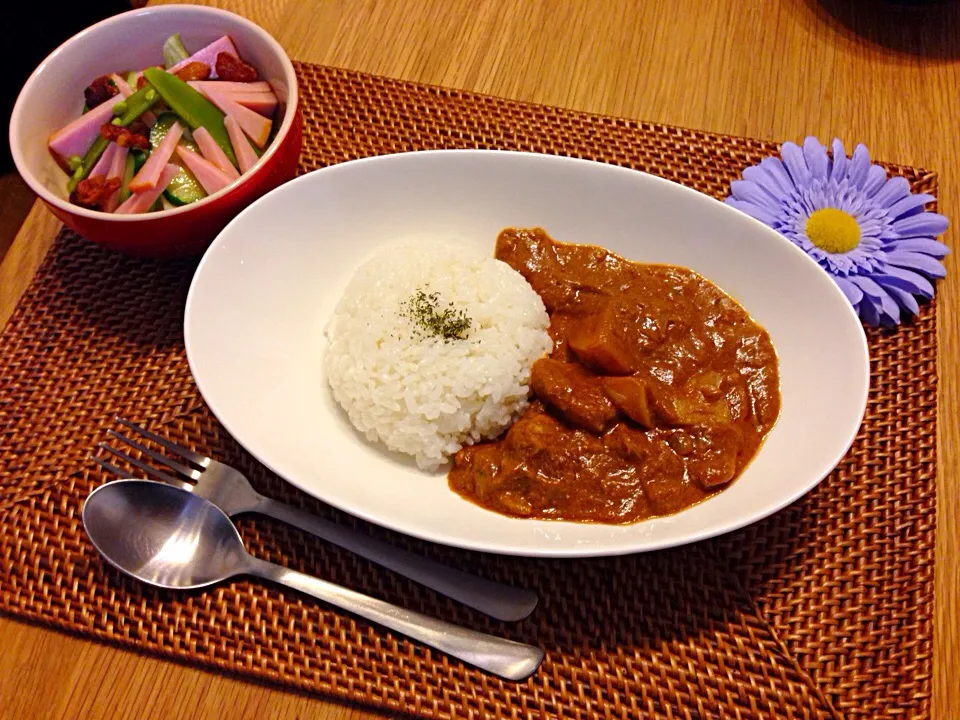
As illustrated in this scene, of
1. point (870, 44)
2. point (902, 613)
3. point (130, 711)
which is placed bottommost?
point (130, 711)

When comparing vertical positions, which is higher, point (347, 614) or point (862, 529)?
point (862, 529)

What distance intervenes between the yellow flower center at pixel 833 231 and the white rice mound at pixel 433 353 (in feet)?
3.33

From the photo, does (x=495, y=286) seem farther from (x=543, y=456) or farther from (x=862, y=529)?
(x=862, y=529)

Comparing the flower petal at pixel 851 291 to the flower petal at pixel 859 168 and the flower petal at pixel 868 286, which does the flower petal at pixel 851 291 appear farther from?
the flower petal at pixel 859 168

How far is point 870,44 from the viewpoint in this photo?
10.3 ft

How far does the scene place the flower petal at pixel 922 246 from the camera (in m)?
2.42

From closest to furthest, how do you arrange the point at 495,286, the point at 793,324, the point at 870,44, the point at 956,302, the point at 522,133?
the point at 793,324, the point at 495,286, the point at 956,302, the point at 522,133, the point at 870,44

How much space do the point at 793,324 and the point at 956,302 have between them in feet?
2.61

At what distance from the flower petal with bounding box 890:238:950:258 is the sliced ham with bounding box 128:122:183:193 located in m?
2.48

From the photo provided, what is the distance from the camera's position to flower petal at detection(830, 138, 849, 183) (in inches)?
101

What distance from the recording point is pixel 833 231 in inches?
94.5

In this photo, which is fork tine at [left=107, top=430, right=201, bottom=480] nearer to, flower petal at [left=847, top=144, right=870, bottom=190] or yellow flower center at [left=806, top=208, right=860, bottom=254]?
yellow flower center at [left=806, top=208, right=860, bottom=254]

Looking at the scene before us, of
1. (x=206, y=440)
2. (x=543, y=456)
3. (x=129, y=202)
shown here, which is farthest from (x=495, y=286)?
(x=129, y=202)

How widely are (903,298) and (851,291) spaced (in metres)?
0.20
